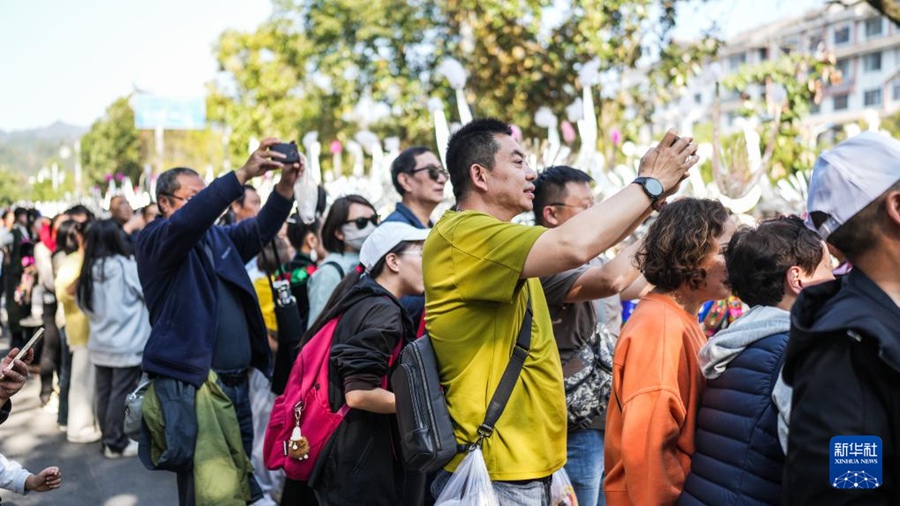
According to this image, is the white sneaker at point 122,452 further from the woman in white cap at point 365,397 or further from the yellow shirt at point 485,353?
the yellow shirt at point 485,353

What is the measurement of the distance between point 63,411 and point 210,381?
16.2 feet

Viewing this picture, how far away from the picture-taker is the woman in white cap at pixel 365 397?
3.39 metres

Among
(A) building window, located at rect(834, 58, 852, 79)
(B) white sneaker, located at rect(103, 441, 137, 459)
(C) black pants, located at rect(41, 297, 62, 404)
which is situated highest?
(A) building window, located at rect(834, 58, 852, 79)

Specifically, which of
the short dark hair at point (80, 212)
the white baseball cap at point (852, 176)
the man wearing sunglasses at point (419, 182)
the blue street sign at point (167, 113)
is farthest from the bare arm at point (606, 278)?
the blue street sign at point (167, 113)

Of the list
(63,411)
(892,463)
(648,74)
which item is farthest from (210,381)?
(648,74)

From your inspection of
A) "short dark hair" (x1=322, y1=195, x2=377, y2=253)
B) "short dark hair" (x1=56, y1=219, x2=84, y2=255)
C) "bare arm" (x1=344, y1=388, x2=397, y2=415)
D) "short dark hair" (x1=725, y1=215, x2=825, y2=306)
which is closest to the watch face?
"short dark hair" (x1=725, y1=215, x2=825, y2=306)

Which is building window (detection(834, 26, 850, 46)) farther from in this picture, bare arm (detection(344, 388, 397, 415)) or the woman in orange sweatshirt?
bare arm (detection(344, 388, 397, 415))

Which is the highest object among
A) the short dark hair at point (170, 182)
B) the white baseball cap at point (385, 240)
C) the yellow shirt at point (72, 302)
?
the short dark hair at point (170, 182)

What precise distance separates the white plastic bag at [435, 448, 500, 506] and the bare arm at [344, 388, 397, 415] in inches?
24.4

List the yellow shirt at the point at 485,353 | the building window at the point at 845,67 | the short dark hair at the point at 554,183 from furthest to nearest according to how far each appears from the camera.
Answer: the building window at the point at 845,67 < the short dark hair at the point at 554,183 < the yellow shirt at the point at 485,353

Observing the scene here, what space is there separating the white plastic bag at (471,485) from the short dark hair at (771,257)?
901 mm

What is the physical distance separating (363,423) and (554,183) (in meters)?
1.32

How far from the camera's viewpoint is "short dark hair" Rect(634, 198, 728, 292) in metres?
2.88

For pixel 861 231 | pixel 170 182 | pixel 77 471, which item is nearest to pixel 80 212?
pixel 77 471
